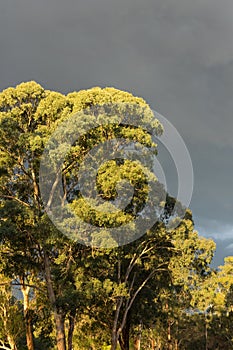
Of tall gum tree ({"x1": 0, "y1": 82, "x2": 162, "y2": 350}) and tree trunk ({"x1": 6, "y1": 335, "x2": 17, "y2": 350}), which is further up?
tall gum tree ({"x1": 0, "y1": 82, "x2": 162, "y2": 350})

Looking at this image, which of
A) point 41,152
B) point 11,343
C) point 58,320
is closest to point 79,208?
point 41,152

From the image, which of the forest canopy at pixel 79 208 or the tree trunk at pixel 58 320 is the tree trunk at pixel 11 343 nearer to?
the forest canopy at pixel 79 208

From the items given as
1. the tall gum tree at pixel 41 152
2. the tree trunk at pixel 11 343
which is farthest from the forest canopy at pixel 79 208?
the tree trunk at pixel 11 343

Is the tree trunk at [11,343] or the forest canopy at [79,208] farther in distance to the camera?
the tree trunk at [11,343]

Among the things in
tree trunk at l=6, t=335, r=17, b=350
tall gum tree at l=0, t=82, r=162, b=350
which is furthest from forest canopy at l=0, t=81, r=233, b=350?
tree trunk at l=6, t=335, r=17, b=350

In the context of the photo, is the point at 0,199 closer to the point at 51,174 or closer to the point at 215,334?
the point at 51,174

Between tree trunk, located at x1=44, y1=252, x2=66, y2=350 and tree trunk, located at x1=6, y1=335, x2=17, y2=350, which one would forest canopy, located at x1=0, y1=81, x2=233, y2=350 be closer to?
tree trunk, located at x1=44, y1=252, x2=66, y2=350

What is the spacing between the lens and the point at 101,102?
1814 centimetres

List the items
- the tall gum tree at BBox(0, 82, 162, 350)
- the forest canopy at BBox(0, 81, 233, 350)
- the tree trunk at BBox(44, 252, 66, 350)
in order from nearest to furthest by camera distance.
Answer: the forest canopy at BBox(0, 81, 233, 350) → the tall gum tree at BBox(0, 82, 162, 350) → the tree trunk at BBox(44, 252, 66, 350)

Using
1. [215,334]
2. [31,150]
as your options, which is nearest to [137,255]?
[31,150]

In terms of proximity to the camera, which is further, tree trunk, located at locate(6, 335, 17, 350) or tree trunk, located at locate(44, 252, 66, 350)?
tree trunk, located at locate(6, 335, 17, 350)

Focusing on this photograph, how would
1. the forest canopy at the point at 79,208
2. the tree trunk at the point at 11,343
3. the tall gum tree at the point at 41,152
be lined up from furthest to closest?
the tree trunk at the point at 11,343, the tall gum tree at the point at 41,152, the forest canopy at the point at 79,208

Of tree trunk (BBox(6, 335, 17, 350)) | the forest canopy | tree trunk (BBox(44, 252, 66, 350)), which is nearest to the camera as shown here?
the forest canopy

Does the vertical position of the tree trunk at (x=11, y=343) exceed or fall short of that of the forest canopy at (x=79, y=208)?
it falls short
